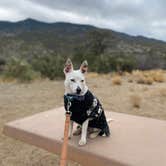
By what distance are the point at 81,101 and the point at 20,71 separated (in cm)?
1249

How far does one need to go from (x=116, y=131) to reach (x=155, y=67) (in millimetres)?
25426

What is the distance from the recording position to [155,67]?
92.4ft

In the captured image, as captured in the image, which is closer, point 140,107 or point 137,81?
point 140,107

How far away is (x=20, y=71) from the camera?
14969 mm

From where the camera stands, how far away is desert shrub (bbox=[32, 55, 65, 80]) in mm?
17234

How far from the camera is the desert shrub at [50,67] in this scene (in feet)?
56.5

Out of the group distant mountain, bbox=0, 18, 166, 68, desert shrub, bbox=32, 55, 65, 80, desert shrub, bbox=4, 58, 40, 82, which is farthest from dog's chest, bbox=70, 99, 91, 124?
distant mountain, bbox=0, 18, 166, 68

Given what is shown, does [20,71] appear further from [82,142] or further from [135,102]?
[82,142]

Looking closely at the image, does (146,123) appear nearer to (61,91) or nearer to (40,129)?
(40,129)

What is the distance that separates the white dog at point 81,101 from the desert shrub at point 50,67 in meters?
13.9

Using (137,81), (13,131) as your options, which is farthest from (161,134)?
(137,81)

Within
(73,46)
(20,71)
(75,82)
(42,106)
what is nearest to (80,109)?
(75,82)

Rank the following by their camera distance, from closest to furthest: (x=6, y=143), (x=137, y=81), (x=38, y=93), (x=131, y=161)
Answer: (x=131, y=161), (x=6, y=143), (x=38, y=93), (x=137, y=81)

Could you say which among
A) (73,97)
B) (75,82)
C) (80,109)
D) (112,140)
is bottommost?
(112,140)
